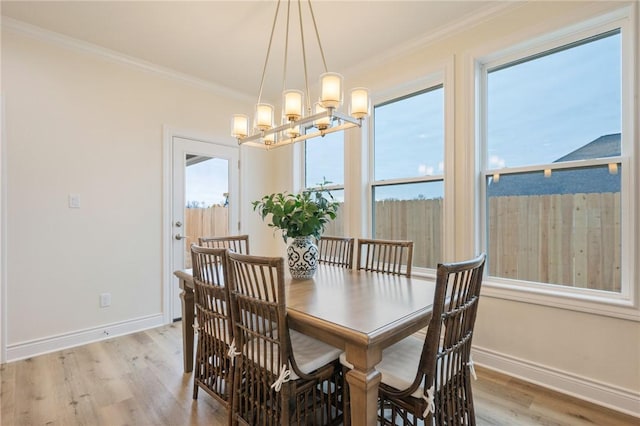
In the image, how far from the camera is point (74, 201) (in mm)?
2760

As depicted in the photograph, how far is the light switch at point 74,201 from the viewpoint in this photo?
2740 millimetres

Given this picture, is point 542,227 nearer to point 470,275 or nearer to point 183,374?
point 470,275

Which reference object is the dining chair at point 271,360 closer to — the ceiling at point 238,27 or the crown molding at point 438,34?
the ceiling at point 238,27

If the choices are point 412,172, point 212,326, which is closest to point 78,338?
point 212,326

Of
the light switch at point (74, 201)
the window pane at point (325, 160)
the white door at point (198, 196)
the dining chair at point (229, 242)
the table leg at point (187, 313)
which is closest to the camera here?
the table leg at point (187, 313)

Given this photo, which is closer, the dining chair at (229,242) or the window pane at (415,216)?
the dining chair at (229,242)

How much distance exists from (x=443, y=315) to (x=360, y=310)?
0.35 meters

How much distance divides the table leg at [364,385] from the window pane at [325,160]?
2.46m

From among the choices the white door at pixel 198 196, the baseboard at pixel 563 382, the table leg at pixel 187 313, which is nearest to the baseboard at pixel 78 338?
the white door at pixel 198 196

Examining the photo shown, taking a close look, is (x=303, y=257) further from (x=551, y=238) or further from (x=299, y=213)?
(x=551, y=238)

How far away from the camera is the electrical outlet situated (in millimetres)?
2906

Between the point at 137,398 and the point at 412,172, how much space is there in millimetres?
2759

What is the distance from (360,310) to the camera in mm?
1363

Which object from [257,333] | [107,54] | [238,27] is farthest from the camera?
[107,54]
